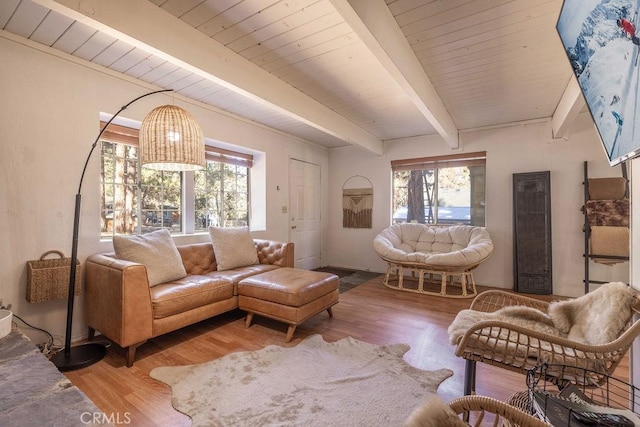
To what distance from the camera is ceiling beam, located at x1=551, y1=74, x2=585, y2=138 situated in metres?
2.61

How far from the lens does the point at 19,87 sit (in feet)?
6.99

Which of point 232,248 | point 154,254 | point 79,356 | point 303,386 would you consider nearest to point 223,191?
point 232,248

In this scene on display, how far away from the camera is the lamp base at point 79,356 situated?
1949 mm

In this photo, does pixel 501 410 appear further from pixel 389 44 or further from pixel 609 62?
pixel 389 44

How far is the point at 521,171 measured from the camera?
4109 mm

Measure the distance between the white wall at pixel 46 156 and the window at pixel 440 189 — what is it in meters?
3.99

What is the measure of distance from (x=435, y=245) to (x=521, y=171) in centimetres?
159

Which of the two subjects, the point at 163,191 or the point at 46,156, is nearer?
the point at 46,156

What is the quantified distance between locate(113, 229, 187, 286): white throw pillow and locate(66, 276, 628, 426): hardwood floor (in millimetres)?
532

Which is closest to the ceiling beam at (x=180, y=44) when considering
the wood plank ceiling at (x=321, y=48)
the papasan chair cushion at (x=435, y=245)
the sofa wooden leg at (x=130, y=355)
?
the wood plank ceiling at (x=321, y=48)

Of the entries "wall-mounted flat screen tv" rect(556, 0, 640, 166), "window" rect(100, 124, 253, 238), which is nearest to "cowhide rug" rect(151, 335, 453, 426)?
"wall-mounted flat screen tv" rect(556, 0, 640, 166)

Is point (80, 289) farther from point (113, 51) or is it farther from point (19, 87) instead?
point (113, 51)

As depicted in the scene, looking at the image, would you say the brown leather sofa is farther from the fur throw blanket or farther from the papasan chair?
the papasan chair

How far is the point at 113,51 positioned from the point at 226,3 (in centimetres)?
120
